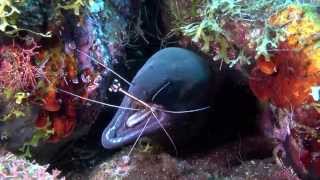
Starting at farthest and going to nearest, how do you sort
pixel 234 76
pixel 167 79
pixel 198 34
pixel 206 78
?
pixel 234 76, pixel 206 78, pixel 167 79, pixel 198 34

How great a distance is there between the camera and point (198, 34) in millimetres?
2748

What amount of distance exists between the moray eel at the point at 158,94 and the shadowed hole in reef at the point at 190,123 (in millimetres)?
310

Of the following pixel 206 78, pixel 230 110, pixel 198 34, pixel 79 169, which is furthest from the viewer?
pixel 79 169

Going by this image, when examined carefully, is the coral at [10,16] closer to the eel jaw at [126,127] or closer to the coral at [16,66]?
the coral at [16,66]

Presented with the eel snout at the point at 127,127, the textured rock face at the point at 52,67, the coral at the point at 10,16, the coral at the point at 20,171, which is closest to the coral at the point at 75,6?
the textured rock face at the point at 52,67

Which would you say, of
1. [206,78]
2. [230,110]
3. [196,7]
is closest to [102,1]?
[196,7]

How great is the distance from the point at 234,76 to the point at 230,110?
0.44 meters

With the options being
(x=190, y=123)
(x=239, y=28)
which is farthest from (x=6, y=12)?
(x=190, y=123)

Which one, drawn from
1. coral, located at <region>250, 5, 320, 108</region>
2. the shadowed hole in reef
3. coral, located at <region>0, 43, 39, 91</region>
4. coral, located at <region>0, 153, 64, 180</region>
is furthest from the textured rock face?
coral, located at <region>250, 5, 320, 108</region>

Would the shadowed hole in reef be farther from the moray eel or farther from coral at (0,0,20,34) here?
coral at (0,0,20,34)

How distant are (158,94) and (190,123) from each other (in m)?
0.59

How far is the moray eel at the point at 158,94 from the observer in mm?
2934

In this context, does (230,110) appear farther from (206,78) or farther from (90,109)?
(90,109)

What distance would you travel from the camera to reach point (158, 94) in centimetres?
293
